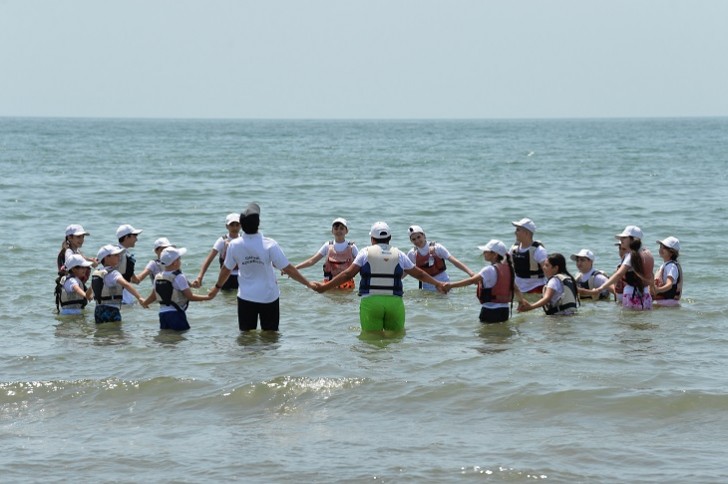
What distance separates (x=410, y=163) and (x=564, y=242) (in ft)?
119

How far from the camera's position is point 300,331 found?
550 inches

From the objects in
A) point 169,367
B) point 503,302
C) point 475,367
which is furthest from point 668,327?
point 169,367

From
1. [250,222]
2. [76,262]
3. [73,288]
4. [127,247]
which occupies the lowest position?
[73,288]

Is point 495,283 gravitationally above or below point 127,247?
below

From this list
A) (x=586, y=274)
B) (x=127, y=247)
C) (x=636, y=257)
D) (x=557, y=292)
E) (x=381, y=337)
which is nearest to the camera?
(x=381, y=337)

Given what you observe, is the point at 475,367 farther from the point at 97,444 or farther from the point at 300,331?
the point at 97,444

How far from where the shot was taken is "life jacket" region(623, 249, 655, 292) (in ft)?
46.0

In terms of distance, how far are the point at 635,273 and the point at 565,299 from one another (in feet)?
3.63

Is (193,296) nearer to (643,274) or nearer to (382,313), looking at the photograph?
(382,313)

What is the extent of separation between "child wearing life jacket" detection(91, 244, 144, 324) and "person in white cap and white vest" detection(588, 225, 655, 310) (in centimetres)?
616

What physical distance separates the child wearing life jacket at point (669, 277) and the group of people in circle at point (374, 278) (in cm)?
1

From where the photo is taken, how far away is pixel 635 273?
558 inches

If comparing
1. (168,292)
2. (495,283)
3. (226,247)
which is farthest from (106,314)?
(495,283)

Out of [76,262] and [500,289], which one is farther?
[76,262]
